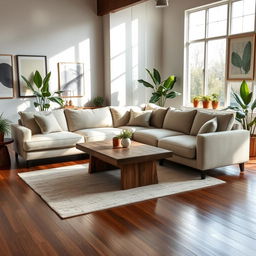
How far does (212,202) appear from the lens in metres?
A: 3.73

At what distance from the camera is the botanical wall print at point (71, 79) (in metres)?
7.77

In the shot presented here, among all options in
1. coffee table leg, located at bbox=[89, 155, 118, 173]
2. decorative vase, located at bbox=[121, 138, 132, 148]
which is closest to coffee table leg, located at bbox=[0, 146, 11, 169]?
coffee table leg, located at bbox=[89, 155, 118, 173]

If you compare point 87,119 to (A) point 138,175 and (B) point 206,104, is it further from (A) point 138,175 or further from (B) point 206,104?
(B) point 206,104

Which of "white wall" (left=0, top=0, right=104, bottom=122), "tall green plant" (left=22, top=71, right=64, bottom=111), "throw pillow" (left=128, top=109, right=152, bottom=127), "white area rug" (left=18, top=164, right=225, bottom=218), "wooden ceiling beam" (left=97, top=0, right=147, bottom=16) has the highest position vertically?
"wooden ceiling beam" (left=97, top=0, right=147, bottom=16)

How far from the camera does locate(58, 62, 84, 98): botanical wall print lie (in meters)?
7.77

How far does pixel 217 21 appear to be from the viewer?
725 cm

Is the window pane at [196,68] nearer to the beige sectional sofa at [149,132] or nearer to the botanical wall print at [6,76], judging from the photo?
the beige sectional sofa at [149,132]

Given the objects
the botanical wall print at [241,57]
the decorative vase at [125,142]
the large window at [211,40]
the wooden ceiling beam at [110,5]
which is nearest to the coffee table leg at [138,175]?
the decorative vase at [125,142]

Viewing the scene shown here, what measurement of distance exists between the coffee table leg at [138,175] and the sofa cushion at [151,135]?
1079 mm

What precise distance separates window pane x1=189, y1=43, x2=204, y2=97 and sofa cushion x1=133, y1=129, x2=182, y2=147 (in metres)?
2.45

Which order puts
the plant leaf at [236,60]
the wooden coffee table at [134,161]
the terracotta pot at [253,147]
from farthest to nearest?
the plant leaf at [236,60] < the terracotta pot at [253,147] < the wooden coffee table at [134,161]

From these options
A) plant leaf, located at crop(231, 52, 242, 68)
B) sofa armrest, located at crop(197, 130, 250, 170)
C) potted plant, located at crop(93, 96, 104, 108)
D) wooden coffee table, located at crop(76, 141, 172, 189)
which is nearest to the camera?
wooden coffee table, located at crop(76, 141, 172, 189)

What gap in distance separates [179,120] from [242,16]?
2668 mm

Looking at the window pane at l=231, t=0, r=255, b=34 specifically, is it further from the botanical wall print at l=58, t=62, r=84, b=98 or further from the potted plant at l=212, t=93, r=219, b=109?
the botanical wall print at l=58, t=62, r=84, b=98
